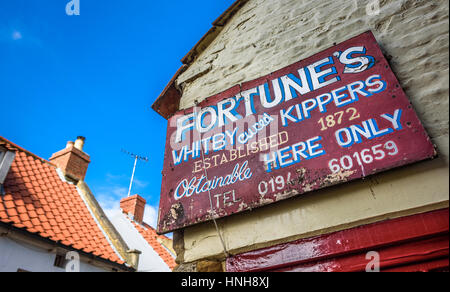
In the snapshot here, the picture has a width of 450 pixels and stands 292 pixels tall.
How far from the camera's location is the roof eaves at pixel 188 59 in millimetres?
3865

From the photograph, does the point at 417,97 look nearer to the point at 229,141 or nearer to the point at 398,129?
the point at 398,129

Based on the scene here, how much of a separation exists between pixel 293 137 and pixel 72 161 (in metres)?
9.02

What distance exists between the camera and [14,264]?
5066 millimetres

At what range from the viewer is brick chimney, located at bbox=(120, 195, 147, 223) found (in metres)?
11.5

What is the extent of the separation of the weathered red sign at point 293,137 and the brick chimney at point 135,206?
939cm

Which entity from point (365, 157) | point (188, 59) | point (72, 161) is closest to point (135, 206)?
point (72, 161)

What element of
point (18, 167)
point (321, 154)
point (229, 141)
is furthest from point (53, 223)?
point (321, 154)

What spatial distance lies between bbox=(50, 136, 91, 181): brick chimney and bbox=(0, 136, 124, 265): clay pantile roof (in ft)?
1.13

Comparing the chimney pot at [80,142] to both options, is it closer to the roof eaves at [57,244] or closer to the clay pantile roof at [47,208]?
the clay pantile roof at [47,208]

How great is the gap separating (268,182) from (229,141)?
2.13 ft

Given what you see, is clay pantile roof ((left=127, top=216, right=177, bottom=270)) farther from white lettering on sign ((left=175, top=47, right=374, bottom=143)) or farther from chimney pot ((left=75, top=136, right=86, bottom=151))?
white lettering on sign ((left=175, top=47, right=374, bottom=143))

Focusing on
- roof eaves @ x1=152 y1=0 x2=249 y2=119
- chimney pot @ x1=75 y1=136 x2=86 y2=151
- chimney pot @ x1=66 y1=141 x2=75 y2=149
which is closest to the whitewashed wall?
roof eaves @ x1=152 y1=0 x2=249 y2=119
